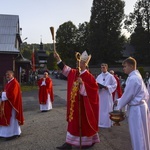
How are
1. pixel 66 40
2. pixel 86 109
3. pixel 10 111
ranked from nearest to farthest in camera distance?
pixel 86 109
pixel 10 111
pixel 66 40

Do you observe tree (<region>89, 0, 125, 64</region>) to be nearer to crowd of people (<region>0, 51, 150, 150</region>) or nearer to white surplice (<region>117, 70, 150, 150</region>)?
crowd of people (<region>0, 51, 150, 150</region>)

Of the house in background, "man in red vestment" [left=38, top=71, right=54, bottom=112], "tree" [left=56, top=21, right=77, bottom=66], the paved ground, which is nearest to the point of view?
the paved ground

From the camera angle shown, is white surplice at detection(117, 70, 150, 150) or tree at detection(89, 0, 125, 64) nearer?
white surplice at detection(117, 70, 150, 150)

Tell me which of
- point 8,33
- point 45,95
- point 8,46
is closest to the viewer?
point 45,95

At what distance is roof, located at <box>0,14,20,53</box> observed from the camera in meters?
29.2

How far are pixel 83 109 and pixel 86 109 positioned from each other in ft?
0.31

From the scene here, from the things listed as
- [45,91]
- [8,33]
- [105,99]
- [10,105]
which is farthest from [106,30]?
[10,105]

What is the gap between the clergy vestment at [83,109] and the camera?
6379mm

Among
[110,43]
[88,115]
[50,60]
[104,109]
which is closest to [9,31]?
[110,43]

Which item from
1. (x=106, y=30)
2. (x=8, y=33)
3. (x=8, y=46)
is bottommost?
(x=8, y=46)

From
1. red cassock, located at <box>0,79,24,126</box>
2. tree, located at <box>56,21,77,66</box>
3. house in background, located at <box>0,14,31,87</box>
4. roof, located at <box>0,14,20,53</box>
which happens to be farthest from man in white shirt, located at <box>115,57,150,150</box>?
tree, located at <box>56,21,77,66</box>

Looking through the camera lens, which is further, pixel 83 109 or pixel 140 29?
pixel 140 29

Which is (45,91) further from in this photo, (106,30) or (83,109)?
(106,30)

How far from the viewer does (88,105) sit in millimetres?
6500
